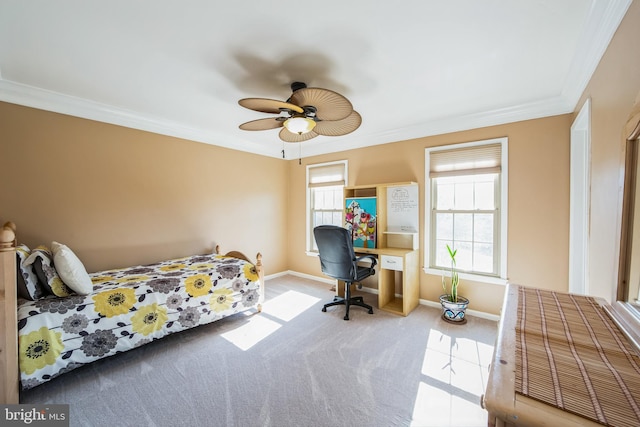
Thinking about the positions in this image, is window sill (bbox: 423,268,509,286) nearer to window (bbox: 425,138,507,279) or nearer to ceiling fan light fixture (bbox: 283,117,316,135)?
window (bbox: 425,138,507,279)

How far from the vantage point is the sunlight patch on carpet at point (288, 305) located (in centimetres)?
313

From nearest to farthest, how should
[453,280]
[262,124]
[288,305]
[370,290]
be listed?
1. [262,124]
2. [453,280]
3. [288,305]
4. [370,290]

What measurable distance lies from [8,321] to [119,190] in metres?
1.70

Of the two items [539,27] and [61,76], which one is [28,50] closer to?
[61,76]

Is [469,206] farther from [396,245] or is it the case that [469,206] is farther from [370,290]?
[370,290]

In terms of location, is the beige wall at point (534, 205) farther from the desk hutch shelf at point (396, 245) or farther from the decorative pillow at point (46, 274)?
the decorative pillow at point (46, 274)

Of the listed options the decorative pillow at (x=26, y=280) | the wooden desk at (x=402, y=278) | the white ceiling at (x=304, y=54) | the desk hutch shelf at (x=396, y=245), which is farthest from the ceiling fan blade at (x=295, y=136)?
the decorative pillow at (x=26, y=280)

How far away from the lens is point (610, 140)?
1466 mm

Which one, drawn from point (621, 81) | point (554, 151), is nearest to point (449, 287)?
point (554, 151)

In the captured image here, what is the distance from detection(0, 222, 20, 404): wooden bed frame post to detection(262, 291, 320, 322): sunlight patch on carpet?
6.69 feet

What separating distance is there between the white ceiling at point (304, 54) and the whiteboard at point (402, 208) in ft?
3.53

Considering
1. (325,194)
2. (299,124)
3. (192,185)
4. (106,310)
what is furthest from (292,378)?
(325,194)

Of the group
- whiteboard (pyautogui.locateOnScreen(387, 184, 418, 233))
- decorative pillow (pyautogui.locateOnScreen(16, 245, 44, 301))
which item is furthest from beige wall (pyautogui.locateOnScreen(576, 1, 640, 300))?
decorative pillow (pyautogui.locateOnScreen(16, 245, 44, 301))

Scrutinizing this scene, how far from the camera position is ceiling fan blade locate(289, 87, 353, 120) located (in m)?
1.75
